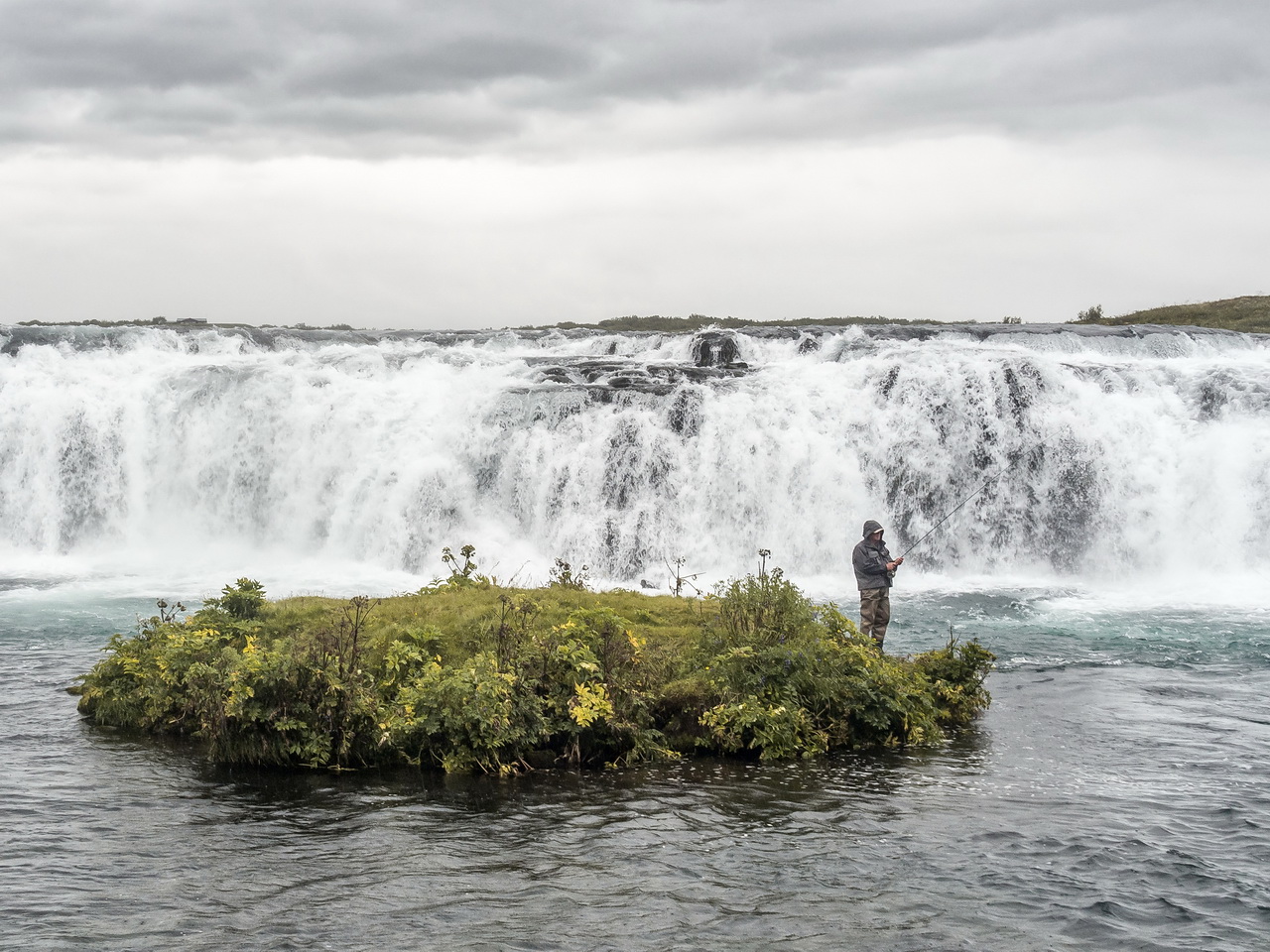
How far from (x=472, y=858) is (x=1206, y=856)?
19.6 feet

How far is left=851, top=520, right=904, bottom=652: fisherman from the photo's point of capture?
16391mm

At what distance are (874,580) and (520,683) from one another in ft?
19.9

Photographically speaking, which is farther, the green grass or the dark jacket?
the green grass

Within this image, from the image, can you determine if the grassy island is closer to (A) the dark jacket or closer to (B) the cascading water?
(A) the dark jacket

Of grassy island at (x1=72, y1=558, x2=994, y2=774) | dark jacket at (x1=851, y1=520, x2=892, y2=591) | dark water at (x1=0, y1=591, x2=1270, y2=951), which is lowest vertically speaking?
dark water at (x1=0, y1=591, x2=1270, y2=951)

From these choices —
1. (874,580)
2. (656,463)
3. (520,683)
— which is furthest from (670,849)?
(656,463)

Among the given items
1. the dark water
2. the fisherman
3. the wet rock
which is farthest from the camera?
the wet rock

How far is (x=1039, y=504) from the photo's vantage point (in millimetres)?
30047

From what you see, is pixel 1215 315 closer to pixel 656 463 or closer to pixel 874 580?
pixel 656 463

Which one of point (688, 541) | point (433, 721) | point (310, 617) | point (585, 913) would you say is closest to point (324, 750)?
point (433, 721)

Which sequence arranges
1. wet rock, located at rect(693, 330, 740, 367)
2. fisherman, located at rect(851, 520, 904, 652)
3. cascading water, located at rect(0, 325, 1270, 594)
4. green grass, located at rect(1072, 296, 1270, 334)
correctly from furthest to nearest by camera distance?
green grass, located at rect(1072, 296, 1270, 334) → wet rock, located at rect(693, 330, 740, 367) → cascading water, located at rect(0, 325, 1270, 594) → fisherman, located at rect(851, 520, 904, 652)

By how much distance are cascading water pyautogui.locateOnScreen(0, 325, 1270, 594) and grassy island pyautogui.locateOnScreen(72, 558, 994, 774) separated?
47.5 feet

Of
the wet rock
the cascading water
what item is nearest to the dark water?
the cascading water

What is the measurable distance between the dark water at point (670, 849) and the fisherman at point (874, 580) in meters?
2.30
